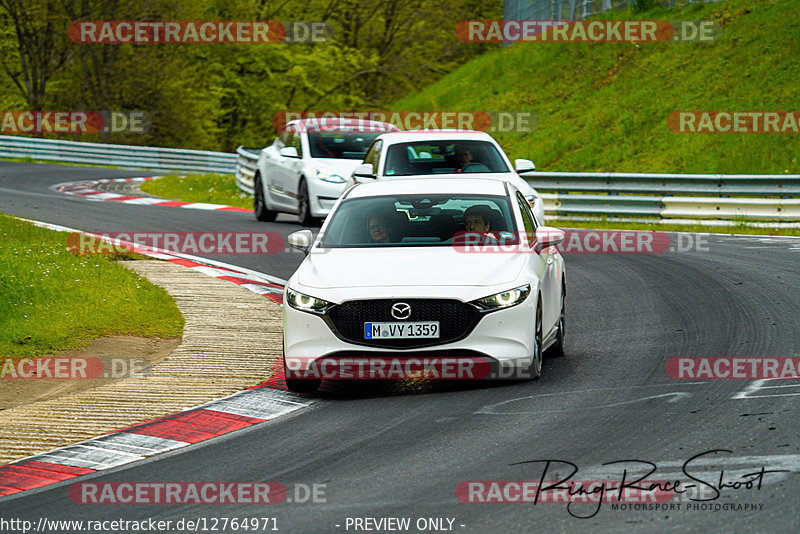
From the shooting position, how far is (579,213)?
78.3 ft

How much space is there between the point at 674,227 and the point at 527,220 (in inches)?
503

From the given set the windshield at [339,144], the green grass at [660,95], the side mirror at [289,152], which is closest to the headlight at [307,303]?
the side mirror at [289,152]

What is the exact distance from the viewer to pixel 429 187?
10023 millimetres

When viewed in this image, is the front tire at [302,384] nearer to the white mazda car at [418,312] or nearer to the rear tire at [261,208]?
the white mazda car at [418,312]

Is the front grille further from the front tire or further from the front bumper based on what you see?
the front tire

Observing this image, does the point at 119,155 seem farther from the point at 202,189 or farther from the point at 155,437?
the point at 155,437

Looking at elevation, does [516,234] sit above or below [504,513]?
above

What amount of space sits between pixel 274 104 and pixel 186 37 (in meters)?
5.27

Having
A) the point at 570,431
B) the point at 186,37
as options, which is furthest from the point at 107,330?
the point at 186,37

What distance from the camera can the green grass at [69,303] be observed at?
10.6 m

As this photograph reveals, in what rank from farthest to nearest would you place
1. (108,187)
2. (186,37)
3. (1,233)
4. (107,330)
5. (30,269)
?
(186,37) → (108,187) → (1,233) → (30,269) → (107,330)

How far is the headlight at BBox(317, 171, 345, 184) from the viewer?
20109 millimetres

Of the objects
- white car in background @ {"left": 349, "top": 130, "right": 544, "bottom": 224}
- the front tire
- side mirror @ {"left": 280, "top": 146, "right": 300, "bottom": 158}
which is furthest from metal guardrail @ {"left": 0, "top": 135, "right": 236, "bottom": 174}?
the front tire

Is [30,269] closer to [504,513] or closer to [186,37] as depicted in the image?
[504,513]
